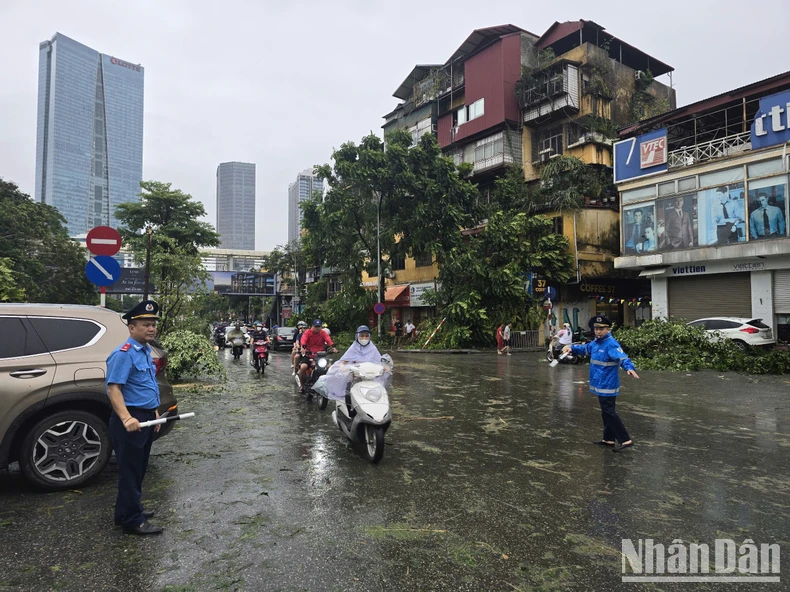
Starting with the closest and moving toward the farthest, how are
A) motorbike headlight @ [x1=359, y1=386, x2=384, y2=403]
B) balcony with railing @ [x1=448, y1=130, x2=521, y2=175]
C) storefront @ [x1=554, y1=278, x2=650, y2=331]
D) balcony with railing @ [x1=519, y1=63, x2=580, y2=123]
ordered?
motorbike headlight @ [x1=359, y1=386, x2=384, y2=403]
storefront @ [x1=554, y1=278, x2=650, y2=331]
balcony with railing @ [x1=519, y1=63, x2=580, y2=123]
balcony with railing @ [x1=448, y1=130, x2=521, y2=175]

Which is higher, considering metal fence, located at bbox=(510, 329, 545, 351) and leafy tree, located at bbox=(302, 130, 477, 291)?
leafy tree, located at bbox=(302, 130, 477, 291)

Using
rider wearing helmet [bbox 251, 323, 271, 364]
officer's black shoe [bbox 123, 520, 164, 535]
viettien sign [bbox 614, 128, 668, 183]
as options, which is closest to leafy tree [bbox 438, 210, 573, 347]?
viettien sign [bbox 614, 128, 668, 183]

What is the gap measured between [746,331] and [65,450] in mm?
21064

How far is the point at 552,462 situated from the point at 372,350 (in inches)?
102

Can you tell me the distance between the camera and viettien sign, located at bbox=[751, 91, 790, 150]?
18531 mm

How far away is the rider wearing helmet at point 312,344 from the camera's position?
1017 centimetres

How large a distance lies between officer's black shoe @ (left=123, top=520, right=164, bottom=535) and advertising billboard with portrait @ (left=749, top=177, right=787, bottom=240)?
22.8m

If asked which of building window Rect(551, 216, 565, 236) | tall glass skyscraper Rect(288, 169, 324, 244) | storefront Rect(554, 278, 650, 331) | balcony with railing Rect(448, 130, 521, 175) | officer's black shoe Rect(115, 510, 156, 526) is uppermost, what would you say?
tall glass skyscraper Rect(288, 169, 324, 244)

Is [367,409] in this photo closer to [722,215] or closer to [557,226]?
[722,215]

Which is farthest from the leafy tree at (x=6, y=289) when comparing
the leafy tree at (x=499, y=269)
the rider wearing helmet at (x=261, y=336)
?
the leafy tree at (x=499, y=269)

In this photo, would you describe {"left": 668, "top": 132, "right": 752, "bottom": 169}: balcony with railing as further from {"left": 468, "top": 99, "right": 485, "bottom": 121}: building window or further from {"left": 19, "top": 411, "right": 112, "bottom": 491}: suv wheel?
{"left": 19, "top": 411, "right": 112, "bottom": 491}: suv wheel

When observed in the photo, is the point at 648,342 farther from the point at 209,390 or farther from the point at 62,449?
the point at 62,449

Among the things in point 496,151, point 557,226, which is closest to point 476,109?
point 496,151

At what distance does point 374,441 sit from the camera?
556cm
